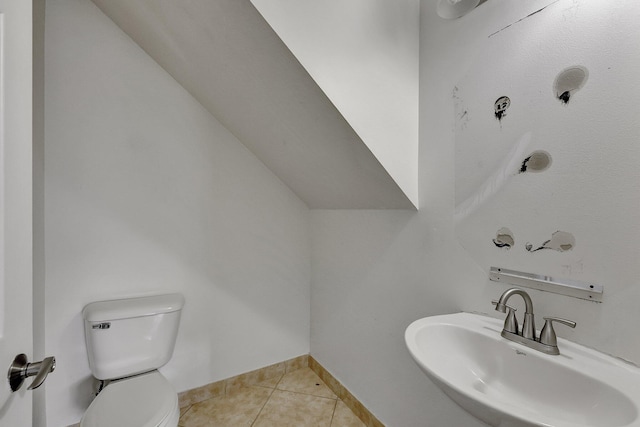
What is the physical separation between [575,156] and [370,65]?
763 mm

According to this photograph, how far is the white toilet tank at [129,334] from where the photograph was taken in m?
1.35

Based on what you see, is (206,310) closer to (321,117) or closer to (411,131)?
(321,117)

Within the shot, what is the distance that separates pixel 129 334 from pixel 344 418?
1.29 meters

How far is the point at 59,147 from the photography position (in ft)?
4.57

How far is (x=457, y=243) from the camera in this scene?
3.62 ft

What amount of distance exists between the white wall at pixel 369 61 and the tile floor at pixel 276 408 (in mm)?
1395

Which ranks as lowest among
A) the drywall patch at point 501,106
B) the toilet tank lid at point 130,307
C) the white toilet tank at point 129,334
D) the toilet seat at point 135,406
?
the toilet seat at point 135,406

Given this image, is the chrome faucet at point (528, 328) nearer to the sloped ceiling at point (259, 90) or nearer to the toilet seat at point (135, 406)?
the sloped ceiling at point (259, 90)

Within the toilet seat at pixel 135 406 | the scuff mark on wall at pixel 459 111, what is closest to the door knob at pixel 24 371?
the toilet seat at pixel 135 406

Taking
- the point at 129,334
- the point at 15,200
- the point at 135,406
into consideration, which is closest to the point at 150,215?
the point at 129,334

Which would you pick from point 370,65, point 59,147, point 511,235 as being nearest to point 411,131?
point 370,65

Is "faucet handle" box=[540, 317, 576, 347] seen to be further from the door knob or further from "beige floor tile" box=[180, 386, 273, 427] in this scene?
"beige floor tile" box=[180, 386, 273, 427]

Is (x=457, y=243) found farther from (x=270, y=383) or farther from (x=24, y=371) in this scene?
(x=270, y=383)

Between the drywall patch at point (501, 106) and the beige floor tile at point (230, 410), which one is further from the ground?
the drywall patch at point (501, 106)
